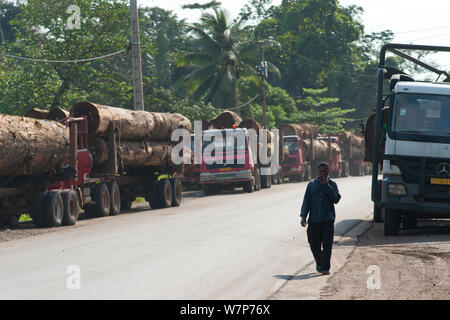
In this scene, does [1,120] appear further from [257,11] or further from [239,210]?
[257,11]

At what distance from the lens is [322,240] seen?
10383 mm

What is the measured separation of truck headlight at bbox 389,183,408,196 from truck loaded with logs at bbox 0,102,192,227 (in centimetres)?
802

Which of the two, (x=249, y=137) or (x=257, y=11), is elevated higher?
(x=257, y=11)

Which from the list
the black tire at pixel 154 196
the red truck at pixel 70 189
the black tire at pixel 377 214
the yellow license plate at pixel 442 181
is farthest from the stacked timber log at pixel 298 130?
the yellow license plate at pixel 442 181

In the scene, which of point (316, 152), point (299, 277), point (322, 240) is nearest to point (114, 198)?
point (322, 240)

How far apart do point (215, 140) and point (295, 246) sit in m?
19.1

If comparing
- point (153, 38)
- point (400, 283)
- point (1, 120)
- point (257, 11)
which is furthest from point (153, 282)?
point (257, 11)

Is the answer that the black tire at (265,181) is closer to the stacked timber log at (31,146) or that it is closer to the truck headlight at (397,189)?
the stacked timber log at (31,146)

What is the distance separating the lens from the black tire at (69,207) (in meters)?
18.9

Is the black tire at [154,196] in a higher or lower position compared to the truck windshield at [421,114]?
lower

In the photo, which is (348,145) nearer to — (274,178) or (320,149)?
(320,149)

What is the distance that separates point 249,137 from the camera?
34.2 meters

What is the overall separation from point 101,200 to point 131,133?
9.97 feet

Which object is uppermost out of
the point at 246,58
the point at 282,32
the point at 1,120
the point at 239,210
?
the point at 282,32
